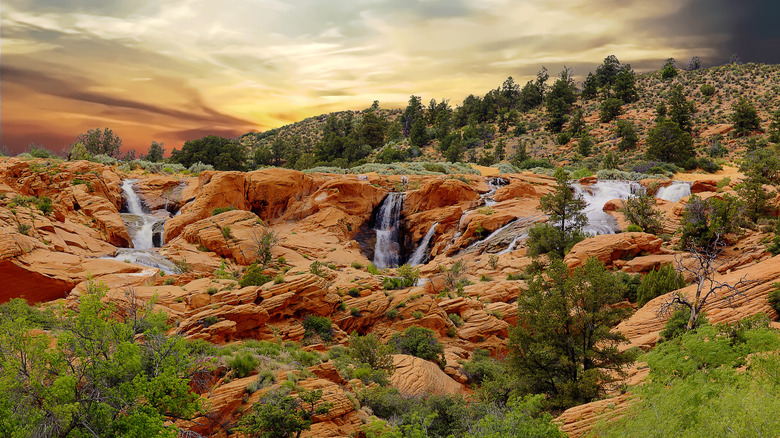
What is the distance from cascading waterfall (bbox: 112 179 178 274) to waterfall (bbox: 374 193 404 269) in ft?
58.5

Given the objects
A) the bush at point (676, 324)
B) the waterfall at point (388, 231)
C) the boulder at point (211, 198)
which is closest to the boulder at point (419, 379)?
the bush at point (676, 324)

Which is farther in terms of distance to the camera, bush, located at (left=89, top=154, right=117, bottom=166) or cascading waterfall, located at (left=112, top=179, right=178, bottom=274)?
bush, located at (left=89, top=154, right=117, bottom=166)

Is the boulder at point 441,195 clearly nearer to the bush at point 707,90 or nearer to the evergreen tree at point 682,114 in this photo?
the evergreen tree at point 682,114

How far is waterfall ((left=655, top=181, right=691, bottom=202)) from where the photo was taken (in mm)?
39719

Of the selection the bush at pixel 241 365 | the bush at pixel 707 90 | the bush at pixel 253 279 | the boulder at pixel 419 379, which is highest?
the bush at pixel 707 90

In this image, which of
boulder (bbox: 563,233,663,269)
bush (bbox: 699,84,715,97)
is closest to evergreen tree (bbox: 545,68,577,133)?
bush (bbox: 699,84,715,97)

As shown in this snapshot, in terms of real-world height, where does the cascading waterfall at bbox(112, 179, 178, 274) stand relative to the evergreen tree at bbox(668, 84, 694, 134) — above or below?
below

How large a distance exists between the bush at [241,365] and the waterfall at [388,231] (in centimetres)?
2630

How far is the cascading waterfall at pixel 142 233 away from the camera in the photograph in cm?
2520

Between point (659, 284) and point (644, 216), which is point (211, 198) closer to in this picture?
point (659, 284)

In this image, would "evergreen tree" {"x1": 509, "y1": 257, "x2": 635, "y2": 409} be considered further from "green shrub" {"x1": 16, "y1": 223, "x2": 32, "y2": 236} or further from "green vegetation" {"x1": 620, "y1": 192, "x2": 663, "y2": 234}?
"green shrub" {"x1": 16, "y1": 223, "x2": 32, "y2": 236}

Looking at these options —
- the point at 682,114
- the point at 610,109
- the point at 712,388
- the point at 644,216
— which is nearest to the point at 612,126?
the point at 610,109

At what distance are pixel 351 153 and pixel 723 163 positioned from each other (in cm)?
4758

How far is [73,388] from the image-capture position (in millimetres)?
8812
